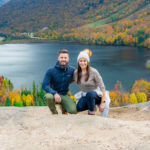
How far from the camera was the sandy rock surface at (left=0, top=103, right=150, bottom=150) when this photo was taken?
4.32m

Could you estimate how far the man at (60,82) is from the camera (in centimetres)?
572

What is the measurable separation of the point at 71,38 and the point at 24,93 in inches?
4208

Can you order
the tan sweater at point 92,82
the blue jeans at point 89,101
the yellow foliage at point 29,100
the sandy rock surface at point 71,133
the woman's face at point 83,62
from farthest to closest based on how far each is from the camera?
the yellow foliage at point 29,100, the blue jeans at point 89,101, the tan sweater at point 92,82, the woman's face at point 83,62, the sandy rock surface at point 71,133

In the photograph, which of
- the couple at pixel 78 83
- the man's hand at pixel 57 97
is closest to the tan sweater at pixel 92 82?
the couple at pixel 78 83

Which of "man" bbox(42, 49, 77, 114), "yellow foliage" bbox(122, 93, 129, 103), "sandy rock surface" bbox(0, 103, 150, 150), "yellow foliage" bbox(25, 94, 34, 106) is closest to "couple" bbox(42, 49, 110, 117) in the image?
"man" bbox(42, 49, 77, 114)

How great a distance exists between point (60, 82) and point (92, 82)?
772 mm

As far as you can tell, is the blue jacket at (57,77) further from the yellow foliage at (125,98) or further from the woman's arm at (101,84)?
the yellow foliage at (125,98)

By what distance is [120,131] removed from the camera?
4.83m

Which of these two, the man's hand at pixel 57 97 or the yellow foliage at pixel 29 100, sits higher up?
the man's hand at pixel 57 97

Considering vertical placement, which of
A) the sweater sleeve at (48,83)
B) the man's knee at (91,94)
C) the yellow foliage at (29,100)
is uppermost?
the sweater sleeve at (48,83)

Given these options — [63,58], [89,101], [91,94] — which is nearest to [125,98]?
[89,101]

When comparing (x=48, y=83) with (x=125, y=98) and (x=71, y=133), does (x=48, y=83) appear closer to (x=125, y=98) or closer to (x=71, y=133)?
(x=71, y=133)

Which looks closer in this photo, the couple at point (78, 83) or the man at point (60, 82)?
the couple at point (78, 83)

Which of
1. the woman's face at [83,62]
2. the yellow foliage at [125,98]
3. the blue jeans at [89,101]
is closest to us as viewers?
the woman's face at [83,62]
